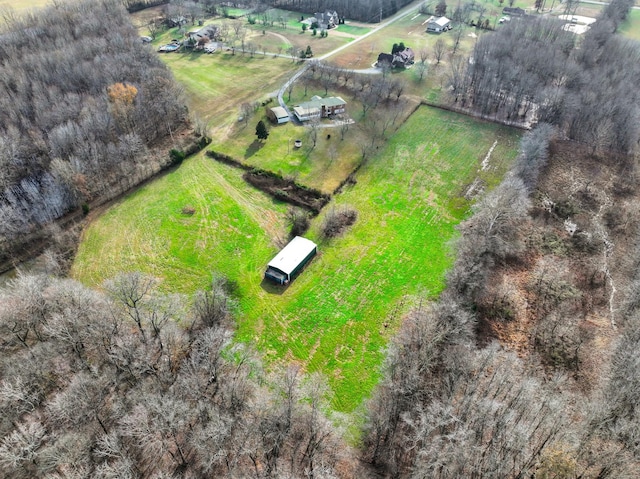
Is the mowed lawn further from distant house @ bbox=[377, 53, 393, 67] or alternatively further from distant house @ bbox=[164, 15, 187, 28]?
distant house @ bbox=[164, 15, 187, 28]

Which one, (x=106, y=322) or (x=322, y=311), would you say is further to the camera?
(x=322, y=311)

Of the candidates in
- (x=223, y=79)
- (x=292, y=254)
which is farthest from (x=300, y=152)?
(x=223, y=79)

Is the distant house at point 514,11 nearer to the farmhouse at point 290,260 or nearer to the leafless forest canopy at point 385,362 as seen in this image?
the leafless forest canopy at point 385,362

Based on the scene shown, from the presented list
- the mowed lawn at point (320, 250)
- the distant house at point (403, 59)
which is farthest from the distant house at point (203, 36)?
the mowed lawn at point (320, 250)

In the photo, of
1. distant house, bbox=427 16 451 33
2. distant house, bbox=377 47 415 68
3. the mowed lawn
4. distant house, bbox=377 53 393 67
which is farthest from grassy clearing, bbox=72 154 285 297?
distant house, bbox=427 16 451 33

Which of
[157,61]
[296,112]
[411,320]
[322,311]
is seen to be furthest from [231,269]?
[157,61]

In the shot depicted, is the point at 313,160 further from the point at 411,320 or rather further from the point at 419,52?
the point at 419,52

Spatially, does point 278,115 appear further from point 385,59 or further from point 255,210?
point 385,59
